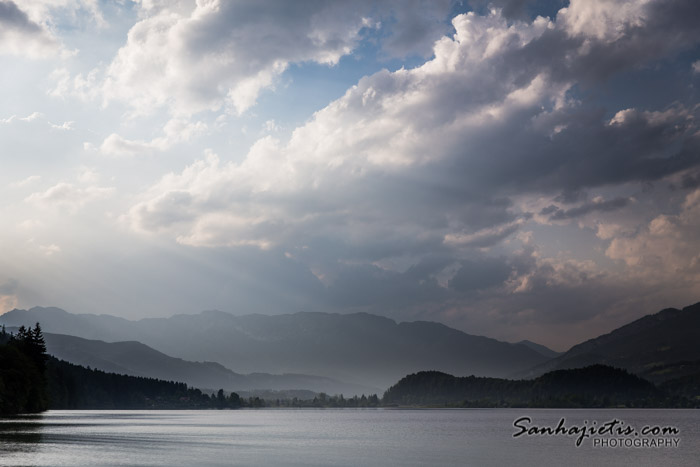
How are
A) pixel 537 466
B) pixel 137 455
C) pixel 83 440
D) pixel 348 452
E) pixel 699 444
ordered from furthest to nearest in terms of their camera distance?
pixel 699 444, pixel 83 440, pixel 348 452, pixel 137 455, pixel 537 466

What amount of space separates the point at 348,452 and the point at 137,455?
34272 millimetres

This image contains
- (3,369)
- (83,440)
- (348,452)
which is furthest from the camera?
(3,369)

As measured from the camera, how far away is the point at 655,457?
10644 cm

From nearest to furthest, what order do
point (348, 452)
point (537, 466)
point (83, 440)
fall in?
1. point (537, 466)
2. point (348, 452)
3. point (83, 440)

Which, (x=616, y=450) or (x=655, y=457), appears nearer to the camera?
(x=655, y=457)

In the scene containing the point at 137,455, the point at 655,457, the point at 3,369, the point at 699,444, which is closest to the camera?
the point at 137,455

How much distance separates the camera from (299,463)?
93.3 m

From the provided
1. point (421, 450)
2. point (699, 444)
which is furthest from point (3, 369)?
point (699, 444)

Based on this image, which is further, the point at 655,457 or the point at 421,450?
the point at 421,450

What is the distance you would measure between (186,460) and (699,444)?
3928 inches

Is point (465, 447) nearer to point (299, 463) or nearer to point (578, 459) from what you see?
point (578, 459)

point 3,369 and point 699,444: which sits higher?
point 3,369

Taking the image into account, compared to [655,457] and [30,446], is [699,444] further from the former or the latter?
[30,446]

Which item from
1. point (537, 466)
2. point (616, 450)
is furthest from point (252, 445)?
point (616, 450)
